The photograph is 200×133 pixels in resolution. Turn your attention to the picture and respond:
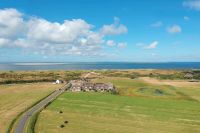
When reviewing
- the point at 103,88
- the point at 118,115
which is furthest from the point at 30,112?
the point at 103,88

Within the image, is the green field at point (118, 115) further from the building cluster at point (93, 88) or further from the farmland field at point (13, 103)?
the building cluster at point (93, 88)

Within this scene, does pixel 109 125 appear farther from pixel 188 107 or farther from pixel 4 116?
pixel 188 107

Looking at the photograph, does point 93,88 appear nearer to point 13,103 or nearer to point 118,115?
point 13,103

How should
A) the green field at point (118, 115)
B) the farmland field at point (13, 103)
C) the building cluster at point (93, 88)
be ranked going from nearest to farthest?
the green field at point (118, 115) < the farmland field at point (13, 103) < the building cluster at point (93, 88)

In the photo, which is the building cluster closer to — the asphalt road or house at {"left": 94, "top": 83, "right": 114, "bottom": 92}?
house at {"left": 94, "top": 83, "right": 114, "bottom": 92}

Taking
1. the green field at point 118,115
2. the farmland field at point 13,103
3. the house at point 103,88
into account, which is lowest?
the green field at point 118,115

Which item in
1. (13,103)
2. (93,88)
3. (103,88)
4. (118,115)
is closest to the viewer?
(118,115)

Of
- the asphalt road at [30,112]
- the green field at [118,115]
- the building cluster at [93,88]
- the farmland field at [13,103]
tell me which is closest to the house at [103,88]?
the building cluster at [93,88]

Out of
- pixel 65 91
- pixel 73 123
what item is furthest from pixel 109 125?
pixel 65 91
